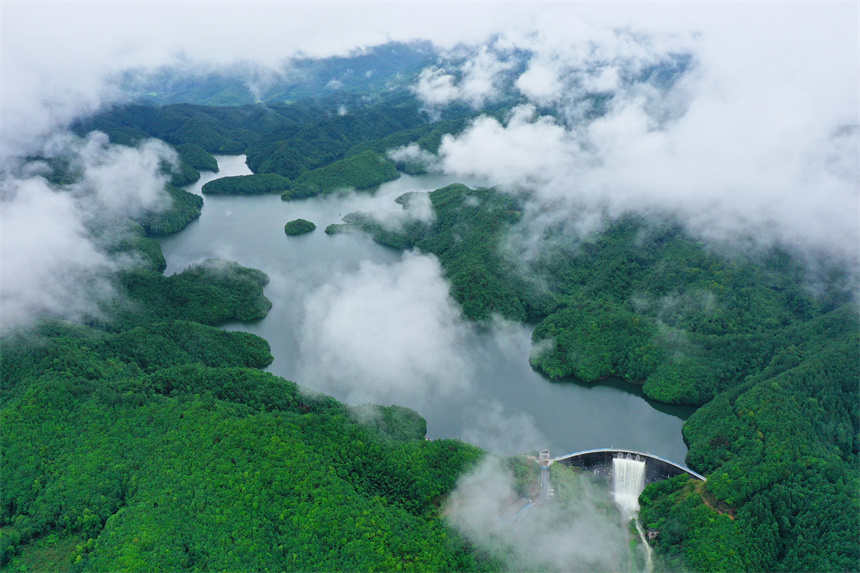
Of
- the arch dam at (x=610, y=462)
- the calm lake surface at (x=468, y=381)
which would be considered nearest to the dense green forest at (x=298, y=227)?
the calm lake surface at (x=468, y=381)

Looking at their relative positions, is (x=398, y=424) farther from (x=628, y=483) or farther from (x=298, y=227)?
(x=298, y=227)

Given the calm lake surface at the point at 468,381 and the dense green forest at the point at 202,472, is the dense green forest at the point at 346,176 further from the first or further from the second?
the dense green forest at the point at 202,472

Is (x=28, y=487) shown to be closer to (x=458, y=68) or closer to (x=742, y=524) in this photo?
(x=742, y=524)

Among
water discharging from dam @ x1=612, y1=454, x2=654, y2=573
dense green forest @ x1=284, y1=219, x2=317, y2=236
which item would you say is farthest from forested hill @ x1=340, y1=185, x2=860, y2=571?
dense green forest @ x1=284, y1=219, x2=317, y2=236

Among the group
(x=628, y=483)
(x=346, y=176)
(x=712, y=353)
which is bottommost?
(x=346, y=176)

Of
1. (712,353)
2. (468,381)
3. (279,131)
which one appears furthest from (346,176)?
(712,353)
